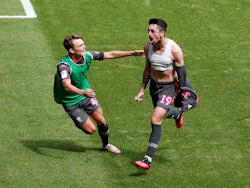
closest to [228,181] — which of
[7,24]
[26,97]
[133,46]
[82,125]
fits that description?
[82,125]

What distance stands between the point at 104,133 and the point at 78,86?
3.45 ft

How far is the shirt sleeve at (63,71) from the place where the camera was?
553 inches

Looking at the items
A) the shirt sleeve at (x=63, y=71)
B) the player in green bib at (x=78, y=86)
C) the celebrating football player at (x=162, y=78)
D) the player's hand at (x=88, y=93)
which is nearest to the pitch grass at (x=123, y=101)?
the player in green bib at (x=78, y=86)

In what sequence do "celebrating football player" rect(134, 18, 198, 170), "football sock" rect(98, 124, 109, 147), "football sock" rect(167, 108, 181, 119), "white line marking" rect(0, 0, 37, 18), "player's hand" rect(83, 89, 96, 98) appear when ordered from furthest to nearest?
1. "white line marking" rect(0, 0, 37, 18)
2. "football sock" rect(98, 124, 109, 147)
3. "football sock" rect(167, 108, 181, 119)
4. "celebrating football player" rect(134, 18, 198, 170)
5. "player's hand" rect(83, 89, 96, 98)

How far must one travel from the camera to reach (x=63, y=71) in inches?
554

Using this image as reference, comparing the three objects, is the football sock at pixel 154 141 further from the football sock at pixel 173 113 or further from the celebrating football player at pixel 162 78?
the football sock at pixel 173 113

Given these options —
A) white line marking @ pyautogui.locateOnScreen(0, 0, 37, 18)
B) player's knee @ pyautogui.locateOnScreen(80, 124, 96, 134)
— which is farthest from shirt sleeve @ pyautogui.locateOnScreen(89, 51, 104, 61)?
white line marking @ pyautogui.locateOnScreen(0, 0, 37, 18)

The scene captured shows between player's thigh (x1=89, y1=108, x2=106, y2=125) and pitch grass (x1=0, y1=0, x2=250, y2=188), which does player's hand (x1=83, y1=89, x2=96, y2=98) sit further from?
pitch grass (x1=0, y1=0, x2=250, y2=188)

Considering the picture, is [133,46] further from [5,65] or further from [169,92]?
[169,92]

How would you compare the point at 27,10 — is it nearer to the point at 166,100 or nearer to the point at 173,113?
the point at 173,113

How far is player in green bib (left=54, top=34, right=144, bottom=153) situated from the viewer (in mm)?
14141

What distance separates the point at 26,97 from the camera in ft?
57.3

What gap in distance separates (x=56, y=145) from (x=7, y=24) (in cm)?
727

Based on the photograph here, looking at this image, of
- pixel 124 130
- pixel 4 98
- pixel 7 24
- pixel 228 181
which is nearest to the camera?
pixel 228 181
